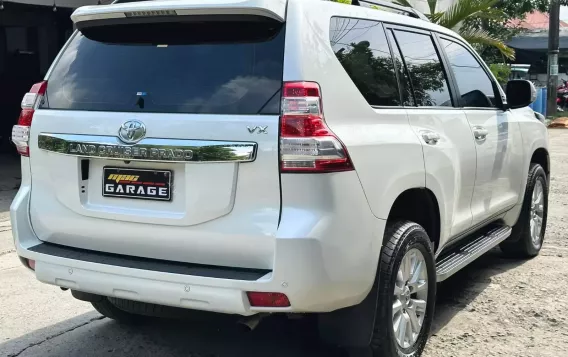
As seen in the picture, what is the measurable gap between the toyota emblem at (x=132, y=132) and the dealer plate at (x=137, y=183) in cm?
15

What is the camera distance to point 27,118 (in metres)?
3.52

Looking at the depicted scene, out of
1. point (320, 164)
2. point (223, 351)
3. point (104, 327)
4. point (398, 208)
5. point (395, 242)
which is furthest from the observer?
point (104, 327)

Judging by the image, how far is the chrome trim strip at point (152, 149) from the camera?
9.47ft

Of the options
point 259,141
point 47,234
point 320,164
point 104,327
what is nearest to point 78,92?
point 47,234

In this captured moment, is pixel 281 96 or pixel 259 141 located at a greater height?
pixel 281 96

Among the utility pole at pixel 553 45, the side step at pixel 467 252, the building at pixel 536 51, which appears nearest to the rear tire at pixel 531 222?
the side step at pixel 467 252

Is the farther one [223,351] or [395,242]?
[223,351]

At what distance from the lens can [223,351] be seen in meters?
3.88

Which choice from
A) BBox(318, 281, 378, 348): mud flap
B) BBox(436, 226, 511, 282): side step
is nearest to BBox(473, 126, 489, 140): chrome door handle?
BBox(436, 226, 511, 282): side step

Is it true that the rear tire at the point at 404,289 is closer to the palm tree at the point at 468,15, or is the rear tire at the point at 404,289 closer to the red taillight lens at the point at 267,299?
the red taillight lens at the point at 267,299

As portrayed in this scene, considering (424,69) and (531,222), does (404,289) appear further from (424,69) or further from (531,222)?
(531,222)

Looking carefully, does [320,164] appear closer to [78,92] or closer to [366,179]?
[366,179]

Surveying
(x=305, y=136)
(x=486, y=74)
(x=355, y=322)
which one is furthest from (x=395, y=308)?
(x=486, y=74)

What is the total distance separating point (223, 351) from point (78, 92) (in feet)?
5.54
